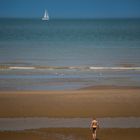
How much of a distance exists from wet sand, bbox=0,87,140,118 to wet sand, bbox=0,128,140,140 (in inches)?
102

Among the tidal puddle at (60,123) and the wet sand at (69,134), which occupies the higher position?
the tidal puddle at (60,123)

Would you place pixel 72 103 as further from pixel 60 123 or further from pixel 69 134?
pixel 69 134

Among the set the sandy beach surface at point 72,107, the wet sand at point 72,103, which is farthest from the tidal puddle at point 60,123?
the wet sand at point 72,103

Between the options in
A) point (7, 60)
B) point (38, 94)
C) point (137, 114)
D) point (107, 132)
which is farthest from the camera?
point (7, 60)

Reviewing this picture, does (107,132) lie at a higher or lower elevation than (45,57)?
lower

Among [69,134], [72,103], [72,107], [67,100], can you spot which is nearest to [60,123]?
[69,134]

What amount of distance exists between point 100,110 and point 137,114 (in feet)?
5.32

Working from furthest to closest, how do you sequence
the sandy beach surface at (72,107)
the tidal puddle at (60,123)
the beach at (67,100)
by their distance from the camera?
the tidal puddle at (60,123)
the beach at (67,100)
the sandy beach surface at (72,107)

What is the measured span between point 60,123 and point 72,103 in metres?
→ 3.71

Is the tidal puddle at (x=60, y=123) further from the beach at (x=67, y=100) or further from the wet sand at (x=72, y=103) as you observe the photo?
the wet sand at (x=72, y=103)

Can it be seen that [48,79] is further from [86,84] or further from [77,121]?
[77,121]

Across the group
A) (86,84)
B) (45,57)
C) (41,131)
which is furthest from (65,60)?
(41,131)

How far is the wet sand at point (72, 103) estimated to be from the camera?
20.3 meters

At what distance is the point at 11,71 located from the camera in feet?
117
